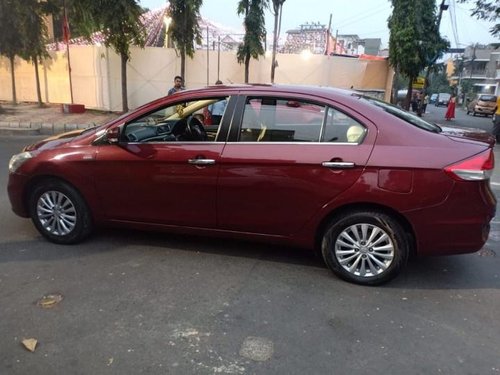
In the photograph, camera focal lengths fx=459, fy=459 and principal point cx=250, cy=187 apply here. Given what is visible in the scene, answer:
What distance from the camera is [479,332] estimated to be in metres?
3.25

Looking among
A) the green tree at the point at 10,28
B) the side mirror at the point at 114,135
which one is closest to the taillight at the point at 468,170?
the side mirror at the point at 114,135

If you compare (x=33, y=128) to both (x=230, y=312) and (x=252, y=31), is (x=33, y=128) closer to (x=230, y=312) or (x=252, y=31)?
(x=252, y=31)

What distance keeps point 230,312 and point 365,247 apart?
49.6 inches

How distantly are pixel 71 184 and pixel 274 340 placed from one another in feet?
8.59

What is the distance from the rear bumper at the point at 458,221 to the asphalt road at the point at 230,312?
44 centimetres

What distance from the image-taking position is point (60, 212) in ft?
15.0

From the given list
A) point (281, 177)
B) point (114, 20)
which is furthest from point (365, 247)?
point (114, 20)

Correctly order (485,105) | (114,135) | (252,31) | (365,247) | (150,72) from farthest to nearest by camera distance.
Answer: (485,105) → (150,72) → (252,31) → (114,135) → (365,247)

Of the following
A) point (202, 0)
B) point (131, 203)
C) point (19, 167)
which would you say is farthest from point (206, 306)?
point (202, 0)

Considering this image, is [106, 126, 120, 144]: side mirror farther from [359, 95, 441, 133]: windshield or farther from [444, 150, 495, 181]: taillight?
[444, 150, 495, 181]: taillight

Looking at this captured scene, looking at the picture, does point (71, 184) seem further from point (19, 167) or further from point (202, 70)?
point (202, 70)

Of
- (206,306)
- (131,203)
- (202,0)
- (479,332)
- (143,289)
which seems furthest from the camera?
(202,0)

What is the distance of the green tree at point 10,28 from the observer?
16203 mm

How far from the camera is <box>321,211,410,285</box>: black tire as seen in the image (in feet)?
12.3
